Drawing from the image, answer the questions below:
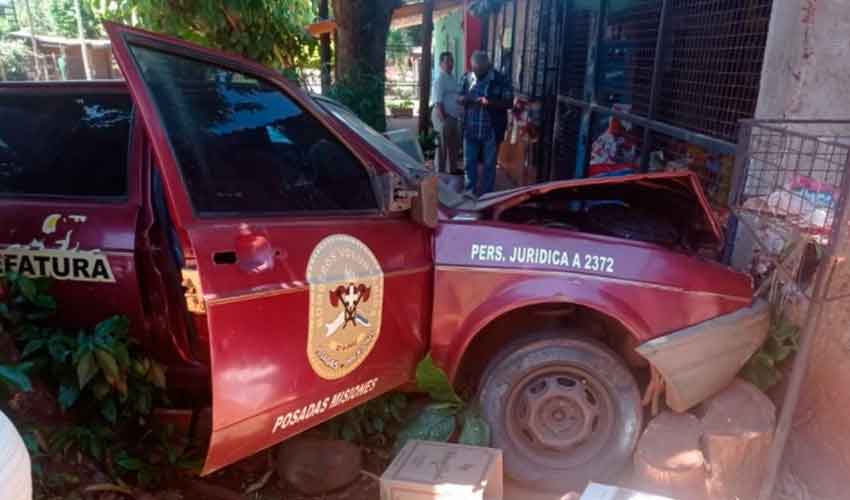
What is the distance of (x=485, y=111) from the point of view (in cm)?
802

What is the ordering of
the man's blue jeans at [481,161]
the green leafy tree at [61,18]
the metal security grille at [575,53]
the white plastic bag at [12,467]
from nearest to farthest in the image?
the white plastic bag at [12,467], the metal security grille at [575,53], the man's blue jeans at [481,161], the green leafy tree at [61,18]

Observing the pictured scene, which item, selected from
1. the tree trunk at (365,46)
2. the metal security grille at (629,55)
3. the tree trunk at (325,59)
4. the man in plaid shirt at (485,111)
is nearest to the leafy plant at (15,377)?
the metal security grille at (629,55)

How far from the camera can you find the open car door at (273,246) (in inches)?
90.4

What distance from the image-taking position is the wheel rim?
2.97m

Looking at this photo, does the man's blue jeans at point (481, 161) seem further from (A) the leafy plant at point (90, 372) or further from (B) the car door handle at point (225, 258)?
(B) the car door handle at point (225, 258)

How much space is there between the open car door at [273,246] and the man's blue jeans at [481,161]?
543cm

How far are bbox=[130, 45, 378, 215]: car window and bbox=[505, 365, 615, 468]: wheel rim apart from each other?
1.10m

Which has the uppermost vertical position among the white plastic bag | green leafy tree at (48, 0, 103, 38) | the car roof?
green leafy tree at (48, 0, 103, 38)

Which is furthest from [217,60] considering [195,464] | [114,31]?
[195,464]

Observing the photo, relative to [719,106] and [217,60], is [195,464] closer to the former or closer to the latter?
Answer: [217,60]

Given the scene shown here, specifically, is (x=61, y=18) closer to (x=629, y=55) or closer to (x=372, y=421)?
(x=629, y=55)

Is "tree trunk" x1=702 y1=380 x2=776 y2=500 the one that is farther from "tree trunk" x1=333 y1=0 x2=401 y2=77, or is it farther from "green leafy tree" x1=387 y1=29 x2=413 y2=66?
"green leafy tree" x1=387 y1=29 x2=413 y2=66

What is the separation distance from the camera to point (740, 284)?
298 cm

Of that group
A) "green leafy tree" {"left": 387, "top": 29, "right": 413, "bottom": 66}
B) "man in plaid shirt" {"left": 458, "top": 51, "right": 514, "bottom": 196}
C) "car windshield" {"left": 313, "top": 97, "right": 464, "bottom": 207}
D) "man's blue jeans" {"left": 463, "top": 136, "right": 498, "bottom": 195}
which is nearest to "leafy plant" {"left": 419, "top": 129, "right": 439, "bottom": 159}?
"man's blue jeans" {"left": 463, "top": 136, "right": 498, "bottom": 195}
